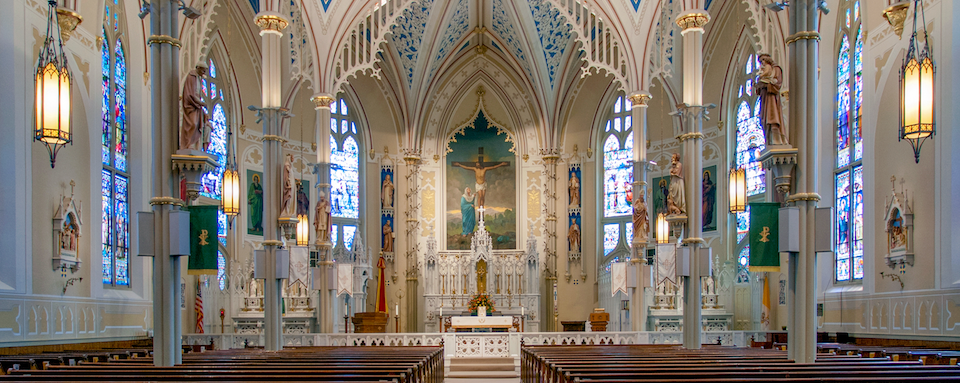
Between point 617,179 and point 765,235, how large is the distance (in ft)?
67.6

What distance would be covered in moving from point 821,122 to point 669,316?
7198mm

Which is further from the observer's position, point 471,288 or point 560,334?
point 471,288

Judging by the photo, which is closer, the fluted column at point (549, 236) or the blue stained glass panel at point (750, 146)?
the blue stained glass panel at point (750, 146)

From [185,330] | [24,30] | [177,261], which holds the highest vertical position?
[24,30]

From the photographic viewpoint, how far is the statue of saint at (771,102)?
36.7ft

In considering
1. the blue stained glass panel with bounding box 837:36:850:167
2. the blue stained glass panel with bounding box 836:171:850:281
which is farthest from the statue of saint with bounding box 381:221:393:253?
the blue stained glass panel with bounding box 837:36:850:167

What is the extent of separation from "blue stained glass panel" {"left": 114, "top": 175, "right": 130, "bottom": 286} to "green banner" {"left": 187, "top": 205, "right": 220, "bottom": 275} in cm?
1023

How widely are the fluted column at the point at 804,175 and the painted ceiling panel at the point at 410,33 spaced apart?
64.9 feet

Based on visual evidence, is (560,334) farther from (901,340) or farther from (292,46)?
(292,46)

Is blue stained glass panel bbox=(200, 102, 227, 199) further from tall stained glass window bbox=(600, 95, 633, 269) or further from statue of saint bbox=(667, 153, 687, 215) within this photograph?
statue of saint bbox=(667, 153, 687, 215)

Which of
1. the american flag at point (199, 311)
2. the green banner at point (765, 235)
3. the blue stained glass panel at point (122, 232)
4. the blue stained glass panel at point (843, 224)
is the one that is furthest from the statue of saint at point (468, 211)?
the green banner at point (765, 235)

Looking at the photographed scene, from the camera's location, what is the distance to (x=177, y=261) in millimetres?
11547

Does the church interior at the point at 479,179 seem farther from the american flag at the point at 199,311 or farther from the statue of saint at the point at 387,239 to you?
the american flag at the point at 199,311

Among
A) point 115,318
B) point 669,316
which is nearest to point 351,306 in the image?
point 115,318
